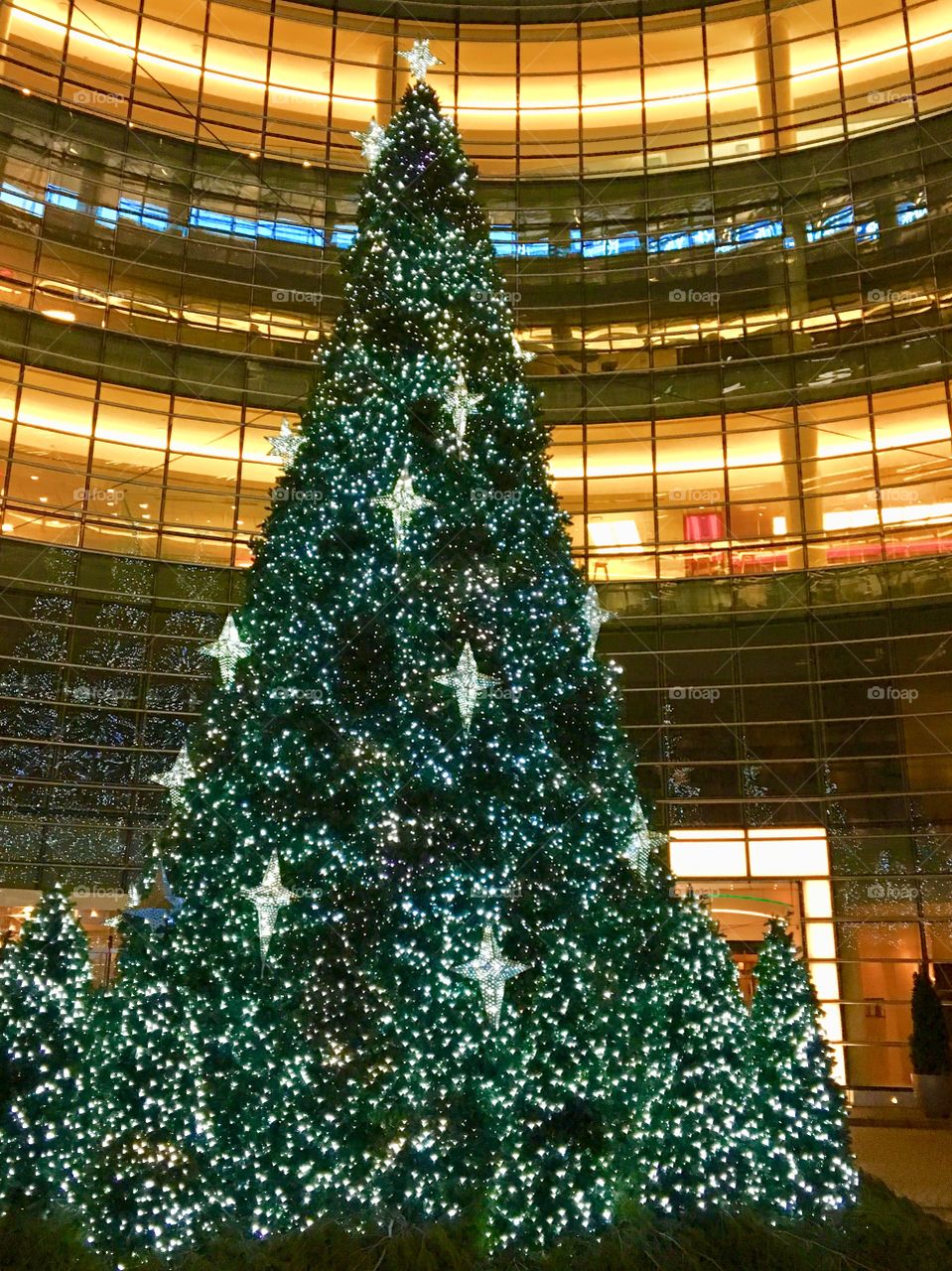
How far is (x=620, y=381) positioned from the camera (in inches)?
790

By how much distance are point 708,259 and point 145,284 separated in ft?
35.0

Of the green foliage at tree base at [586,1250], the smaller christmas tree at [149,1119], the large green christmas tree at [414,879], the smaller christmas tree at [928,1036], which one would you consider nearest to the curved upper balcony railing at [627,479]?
the smaller christmas tree at [928,1036]

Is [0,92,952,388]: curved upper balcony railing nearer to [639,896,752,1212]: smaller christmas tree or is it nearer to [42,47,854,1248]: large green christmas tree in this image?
[42,47,854,1248]: large green christmas tree

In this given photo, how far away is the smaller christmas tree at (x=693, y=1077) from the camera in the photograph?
282 inches

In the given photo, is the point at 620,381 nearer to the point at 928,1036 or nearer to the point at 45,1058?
the point at 928,1036

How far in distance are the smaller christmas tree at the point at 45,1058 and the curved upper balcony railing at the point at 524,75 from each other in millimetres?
16489

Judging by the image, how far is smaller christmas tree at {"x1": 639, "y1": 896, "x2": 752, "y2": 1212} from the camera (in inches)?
282

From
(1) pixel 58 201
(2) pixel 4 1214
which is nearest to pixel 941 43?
(1) pixel 58 201

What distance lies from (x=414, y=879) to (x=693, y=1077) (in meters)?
2.57

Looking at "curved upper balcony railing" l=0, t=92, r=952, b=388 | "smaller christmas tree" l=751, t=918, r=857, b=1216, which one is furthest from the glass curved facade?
"smaller christmas tree" l=751, t=918, r=857, b=1216

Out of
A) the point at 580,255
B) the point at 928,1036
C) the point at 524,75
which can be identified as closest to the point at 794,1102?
the point at 928,1036

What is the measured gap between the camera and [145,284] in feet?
63.9

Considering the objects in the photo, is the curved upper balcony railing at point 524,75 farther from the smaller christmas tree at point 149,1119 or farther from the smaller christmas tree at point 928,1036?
the smaller christmas tree at point 149,1119

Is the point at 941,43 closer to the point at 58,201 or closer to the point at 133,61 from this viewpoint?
the point at 133,61
